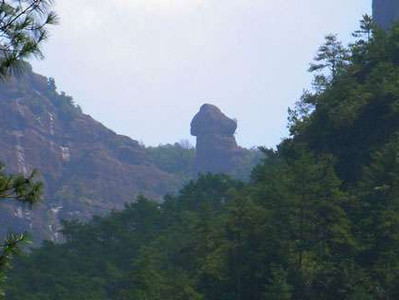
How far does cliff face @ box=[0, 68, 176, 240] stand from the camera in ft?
452

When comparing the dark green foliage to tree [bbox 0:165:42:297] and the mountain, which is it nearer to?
the mountain

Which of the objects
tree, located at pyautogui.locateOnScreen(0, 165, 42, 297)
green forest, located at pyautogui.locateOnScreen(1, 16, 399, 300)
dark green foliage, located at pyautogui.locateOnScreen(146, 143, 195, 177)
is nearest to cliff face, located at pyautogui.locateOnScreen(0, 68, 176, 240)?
dark green foliage, located at pyautogui.locateOnScreen(146, 143, 195, 177)

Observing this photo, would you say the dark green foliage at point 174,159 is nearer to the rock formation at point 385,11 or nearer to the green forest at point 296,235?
the rock formation at point 385,11

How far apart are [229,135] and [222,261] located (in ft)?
369

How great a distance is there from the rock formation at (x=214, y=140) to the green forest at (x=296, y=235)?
8846 cm

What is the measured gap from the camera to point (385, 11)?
338 feet

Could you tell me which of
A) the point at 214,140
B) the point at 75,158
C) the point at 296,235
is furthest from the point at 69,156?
the point at 296,235

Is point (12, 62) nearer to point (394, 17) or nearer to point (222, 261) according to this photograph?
point (222, 261)

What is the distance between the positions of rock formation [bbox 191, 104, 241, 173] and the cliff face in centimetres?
643

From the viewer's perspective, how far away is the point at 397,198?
37.5 metres

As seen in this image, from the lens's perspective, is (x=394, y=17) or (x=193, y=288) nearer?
(x=193, y=288)

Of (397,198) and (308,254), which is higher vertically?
(397,198)

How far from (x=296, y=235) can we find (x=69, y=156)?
373 ft

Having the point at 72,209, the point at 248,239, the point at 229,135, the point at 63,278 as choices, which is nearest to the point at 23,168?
the point at 72,209
